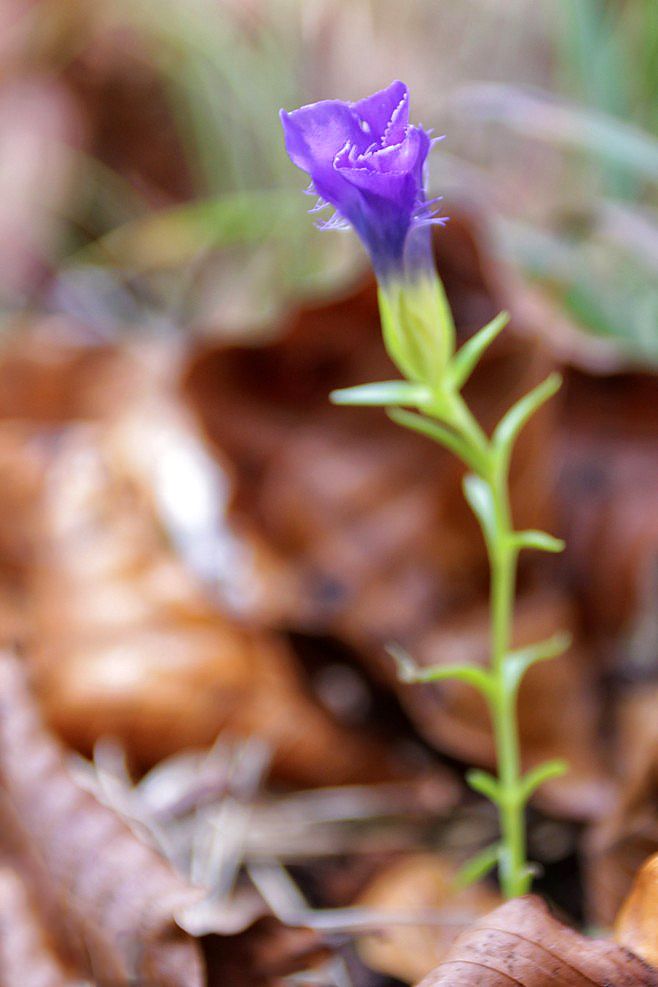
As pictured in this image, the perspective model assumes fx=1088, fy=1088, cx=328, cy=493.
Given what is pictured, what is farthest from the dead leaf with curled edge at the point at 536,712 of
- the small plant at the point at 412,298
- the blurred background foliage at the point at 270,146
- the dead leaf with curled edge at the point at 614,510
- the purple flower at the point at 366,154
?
the purple flower at the point at 366,154

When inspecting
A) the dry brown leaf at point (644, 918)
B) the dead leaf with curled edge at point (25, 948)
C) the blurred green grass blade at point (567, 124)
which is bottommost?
the dead leaf with curled edge at point (25, 948)

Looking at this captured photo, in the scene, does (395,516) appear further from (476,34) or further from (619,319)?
(476,34)

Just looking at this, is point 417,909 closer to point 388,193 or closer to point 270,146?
point 388,193

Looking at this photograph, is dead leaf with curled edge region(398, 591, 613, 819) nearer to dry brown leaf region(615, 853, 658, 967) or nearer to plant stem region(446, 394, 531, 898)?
plant stem region(446, 394, 531, 898)

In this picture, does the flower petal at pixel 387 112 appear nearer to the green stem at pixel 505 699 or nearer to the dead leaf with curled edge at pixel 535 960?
the green stem at pixel 505 699

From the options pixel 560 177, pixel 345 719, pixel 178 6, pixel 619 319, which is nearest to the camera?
pixel 345 719

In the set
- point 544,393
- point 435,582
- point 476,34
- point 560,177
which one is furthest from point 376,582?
point 476,34
